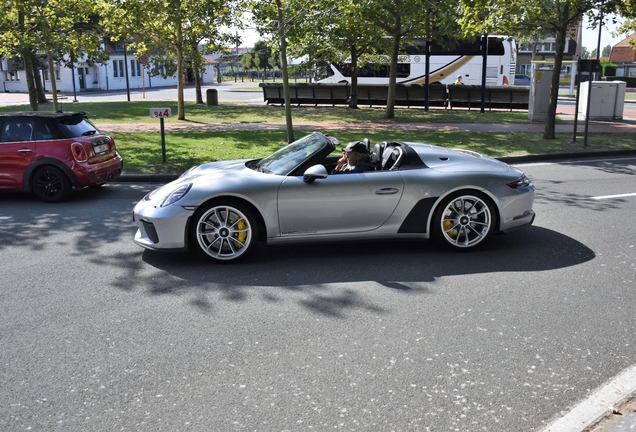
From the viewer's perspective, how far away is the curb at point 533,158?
11.9 metres

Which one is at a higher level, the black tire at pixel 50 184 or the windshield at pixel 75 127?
the windshield at pixel 75 127

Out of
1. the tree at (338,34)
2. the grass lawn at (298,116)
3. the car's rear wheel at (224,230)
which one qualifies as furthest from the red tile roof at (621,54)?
the car's rear wheel at (224,230)

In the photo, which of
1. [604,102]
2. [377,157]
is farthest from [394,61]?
[377,157]

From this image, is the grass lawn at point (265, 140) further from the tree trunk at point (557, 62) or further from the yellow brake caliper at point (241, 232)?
the yellow brake caliper at point (241, 232)

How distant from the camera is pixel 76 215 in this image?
29.3ft

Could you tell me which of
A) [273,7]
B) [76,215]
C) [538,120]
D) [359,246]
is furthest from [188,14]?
[359,246]

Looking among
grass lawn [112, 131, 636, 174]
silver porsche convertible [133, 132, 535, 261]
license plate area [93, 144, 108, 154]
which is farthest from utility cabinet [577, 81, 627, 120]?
license plate area [93, 144, 108, 154]

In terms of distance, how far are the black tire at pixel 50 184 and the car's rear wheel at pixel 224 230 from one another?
4.44 metres

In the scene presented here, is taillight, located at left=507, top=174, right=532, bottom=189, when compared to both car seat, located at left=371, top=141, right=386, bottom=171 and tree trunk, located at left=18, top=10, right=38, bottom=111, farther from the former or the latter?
tree trunk, located at left=18, top=10, right=38, bottom=111

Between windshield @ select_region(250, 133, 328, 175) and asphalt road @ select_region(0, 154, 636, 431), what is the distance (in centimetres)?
92

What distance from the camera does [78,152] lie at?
32.2 ft

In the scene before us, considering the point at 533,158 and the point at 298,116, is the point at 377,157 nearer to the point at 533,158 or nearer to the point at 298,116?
the point at 533,158

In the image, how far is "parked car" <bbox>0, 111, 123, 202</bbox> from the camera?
32.0ft

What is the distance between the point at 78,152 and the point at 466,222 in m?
6.17
